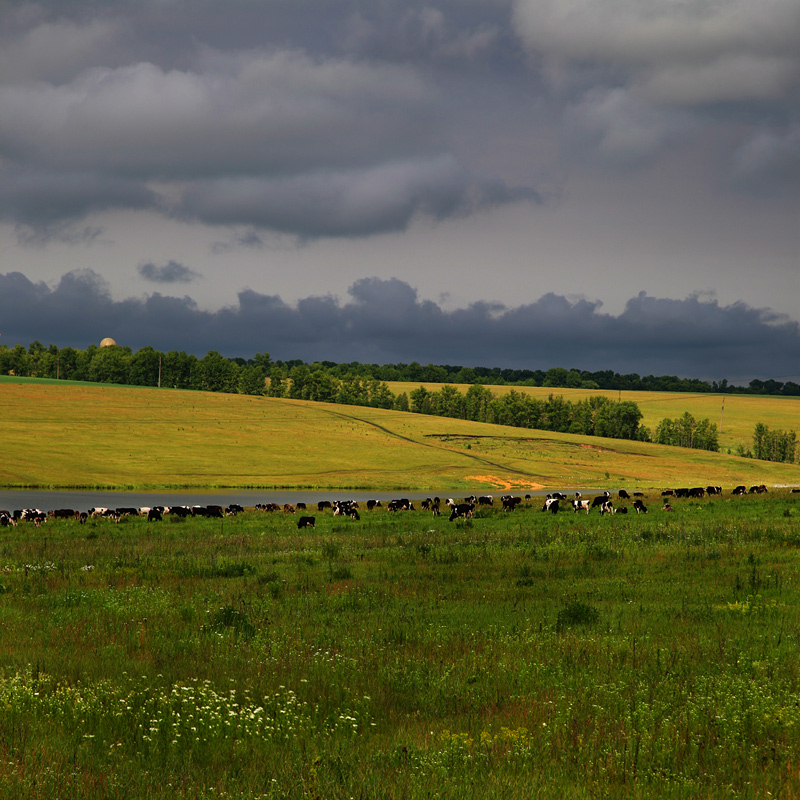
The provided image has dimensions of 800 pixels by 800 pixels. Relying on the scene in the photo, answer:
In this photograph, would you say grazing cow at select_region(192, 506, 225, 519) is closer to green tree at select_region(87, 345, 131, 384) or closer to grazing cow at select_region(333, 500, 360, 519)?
grazing cow at select_region(333, 500, 360, 519)

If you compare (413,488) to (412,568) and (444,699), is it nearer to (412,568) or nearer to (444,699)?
(412,568)

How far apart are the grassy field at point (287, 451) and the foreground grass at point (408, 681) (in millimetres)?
60868

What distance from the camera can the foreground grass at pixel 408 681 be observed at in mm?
6059

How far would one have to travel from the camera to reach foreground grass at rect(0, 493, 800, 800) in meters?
6.06

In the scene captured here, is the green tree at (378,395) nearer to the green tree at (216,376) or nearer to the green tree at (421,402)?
the green tree at (421,402)

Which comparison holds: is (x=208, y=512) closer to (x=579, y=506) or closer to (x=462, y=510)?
(x=462, y=510)

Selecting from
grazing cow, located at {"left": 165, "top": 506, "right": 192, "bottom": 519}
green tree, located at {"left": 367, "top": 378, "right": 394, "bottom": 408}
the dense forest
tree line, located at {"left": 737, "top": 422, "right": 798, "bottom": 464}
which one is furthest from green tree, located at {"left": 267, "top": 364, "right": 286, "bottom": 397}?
grazing cow, located at {"left": 165, "top": 506, "right": 192, "bottom": 519}

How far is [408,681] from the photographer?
8.35m

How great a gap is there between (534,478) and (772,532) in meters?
71.2

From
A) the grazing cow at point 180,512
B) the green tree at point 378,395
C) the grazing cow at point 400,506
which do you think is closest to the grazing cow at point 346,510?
the grazing cow at point 400,506

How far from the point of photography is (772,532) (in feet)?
71.9

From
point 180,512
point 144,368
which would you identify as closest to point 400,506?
point 180,512

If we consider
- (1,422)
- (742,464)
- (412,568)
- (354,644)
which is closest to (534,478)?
(742,464)

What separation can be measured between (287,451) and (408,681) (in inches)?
3598
